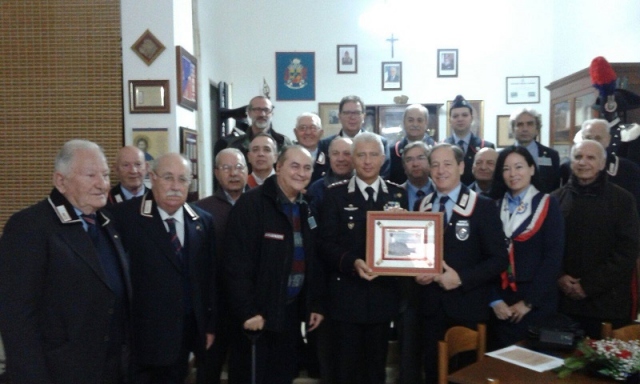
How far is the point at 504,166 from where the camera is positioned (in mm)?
3211

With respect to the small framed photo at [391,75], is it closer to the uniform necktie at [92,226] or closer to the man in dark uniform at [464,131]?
the man in dark uniform at [464,131]

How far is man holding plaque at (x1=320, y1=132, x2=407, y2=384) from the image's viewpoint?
9.96ft

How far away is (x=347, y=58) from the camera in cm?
881

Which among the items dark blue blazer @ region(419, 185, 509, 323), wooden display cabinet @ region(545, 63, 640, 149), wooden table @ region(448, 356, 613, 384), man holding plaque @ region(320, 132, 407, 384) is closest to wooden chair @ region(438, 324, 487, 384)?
wooden table @ region(448, 356, 613, 384)

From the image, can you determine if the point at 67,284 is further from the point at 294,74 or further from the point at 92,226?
the point at 294,74

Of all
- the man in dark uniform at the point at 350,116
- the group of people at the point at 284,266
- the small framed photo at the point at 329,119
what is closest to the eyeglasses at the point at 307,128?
the man in dark uniform at the point at 350,116

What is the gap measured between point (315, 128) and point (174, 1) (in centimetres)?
151

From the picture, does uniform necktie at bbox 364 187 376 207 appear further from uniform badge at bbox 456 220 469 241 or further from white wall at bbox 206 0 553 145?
white wall at bbox 206 0 553 145

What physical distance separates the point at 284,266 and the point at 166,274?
58 cm

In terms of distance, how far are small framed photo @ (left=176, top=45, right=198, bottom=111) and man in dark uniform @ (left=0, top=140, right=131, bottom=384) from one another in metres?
2.18

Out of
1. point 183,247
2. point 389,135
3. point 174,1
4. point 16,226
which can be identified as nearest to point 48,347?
point 16,226

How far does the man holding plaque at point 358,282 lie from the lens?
3037 millimetres

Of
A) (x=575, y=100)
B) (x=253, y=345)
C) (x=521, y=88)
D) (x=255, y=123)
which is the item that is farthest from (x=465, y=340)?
(x=521, y=88)

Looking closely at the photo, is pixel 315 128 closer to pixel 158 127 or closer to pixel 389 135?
pixel 158 127
